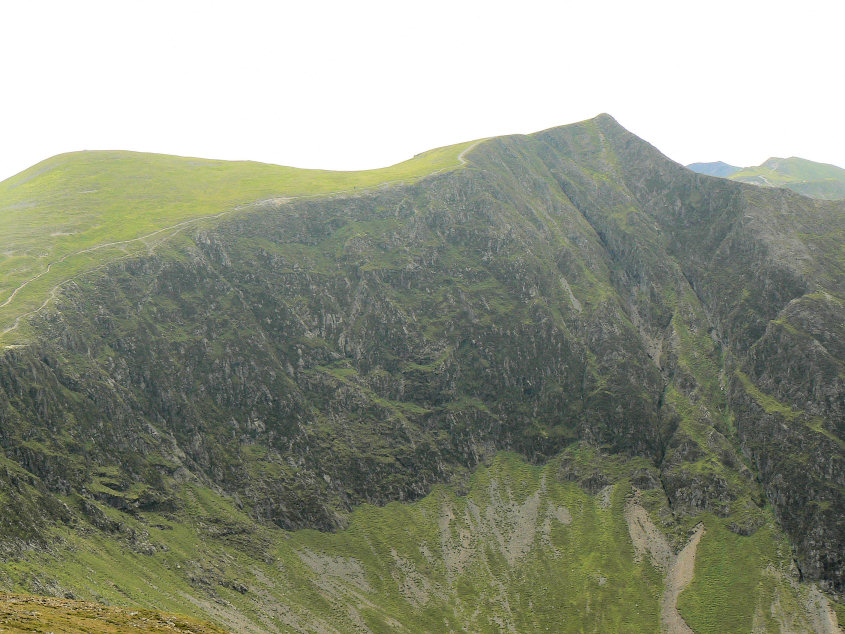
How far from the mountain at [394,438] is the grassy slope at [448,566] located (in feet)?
1.90

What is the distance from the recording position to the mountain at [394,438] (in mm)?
115125

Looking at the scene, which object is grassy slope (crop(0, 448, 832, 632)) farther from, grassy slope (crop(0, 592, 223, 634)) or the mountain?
grassy slope (crop(0, 592, 223, 634))

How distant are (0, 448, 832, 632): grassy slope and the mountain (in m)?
0.58

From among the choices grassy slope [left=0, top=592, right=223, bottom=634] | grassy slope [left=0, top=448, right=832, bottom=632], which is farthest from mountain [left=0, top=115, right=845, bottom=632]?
grassy slope [left=0, top=592, right=223, bottom=634]

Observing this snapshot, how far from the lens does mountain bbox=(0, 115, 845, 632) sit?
11512cm

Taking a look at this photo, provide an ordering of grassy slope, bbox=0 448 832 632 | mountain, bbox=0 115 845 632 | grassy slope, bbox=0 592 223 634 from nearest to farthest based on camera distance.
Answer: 1. grassy slope, bbox=0 592 223 634
2. grassy slope, bbox=0 448 832 632
3. mountain, bbox=0 115 845 632

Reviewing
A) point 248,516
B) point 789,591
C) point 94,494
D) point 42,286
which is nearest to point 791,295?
point 789,591

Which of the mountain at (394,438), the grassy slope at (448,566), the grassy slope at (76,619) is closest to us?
the grassy slope at (76,619)

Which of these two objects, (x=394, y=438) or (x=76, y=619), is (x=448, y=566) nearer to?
(x=394, y=438)

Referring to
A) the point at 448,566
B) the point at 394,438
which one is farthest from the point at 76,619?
the point at 394,438

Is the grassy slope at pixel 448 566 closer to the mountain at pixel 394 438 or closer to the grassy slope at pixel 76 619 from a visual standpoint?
the mountain at pixel 394 438

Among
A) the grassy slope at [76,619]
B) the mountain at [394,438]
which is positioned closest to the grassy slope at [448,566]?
the mountain at [394,438]

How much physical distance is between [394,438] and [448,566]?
130 ft

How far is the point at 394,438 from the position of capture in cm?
16588
